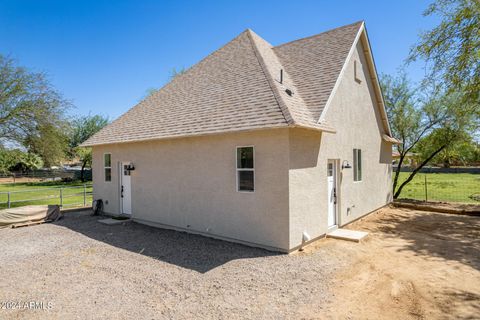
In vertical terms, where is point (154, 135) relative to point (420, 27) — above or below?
below

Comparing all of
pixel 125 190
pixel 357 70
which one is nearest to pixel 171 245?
pixel 125 190

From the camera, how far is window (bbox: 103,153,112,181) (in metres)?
12.0

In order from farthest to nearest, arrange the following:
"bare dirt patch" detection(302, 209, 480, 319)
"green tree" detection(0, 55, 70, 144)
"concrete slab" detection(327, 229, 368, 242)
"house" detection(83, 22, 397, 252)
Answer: "green tree" detection(0, 55, 70, 144)
"concrete slab" detection(327, 229, 368, 242)
"house" detection(83, 22, 397, 252)
"bare dirt patch" detection(302, 209, 480, 319)

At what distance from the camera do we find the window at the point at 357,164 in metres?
10.5

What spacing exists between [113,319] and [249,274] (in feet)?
8.71

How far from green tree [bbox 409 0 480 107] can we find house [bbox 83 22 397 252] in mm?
2084

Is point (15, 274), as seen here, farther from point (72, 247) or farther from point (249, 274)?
point (249, 274)

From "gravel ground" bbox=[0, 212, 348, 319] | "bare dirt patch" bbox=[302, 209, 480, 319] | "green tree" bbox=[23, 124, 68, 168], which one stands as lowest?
"bare dirt patch" bbox=[302, 209, 480, 319]

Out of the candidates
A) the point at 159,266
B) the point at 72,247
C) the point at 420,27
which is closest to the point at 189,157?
the point at 159,266

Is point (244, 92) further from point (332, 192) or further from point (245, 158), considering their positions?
point (332, 192)

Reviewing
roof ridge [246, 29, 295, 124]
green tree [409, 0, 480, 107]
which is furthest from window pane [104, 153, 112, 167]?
green tree [409, 0, 480, 107]

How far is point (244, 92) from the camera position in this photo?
8.53 m

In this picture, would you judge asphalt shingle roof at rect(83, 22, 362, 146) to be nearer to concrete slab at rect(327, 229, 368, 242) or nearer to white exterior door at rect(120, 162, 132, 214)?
white exterior door at rect(120, 162, 132, 214)

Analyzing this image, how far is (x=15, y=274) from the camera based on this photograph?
5.76 meters
